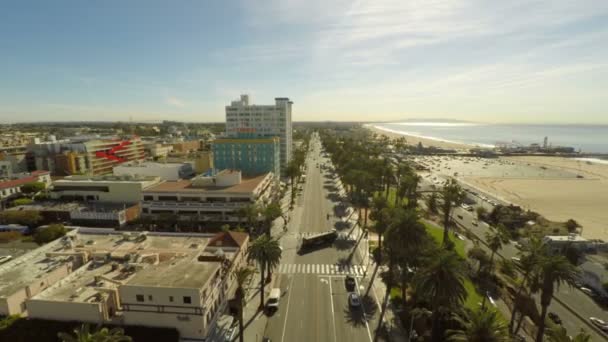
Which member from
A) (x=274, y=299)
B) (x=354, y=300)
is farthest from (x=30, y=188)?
(x=354, y=300)

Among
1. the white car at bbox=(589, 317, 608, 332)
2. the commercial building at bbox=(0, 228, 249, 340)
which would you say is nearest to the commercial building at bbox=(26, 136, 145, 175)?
the commercial building at bbox=(0, 228, 249, 340)

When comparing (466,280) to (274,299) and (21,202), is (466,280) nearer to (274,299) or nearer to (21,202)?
(274,299)

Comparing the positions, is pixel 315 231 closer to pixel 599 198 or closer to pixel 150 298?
pixel 150 298

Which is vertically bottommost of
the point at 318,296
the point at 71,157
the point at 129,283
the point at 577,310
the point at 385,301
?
the point at 577,310

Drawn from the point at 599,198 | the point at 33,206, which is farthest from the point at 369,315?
the point at 599,198

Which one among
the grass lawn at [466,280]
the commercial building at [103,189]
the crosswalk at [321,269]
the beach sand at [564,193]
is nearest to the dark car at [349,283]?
the crosswalk at [321,269]

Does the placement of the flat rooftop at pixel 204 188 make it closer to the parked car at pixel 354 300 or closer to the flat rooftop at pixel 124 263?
the flat rooftop at pixel 124 263
